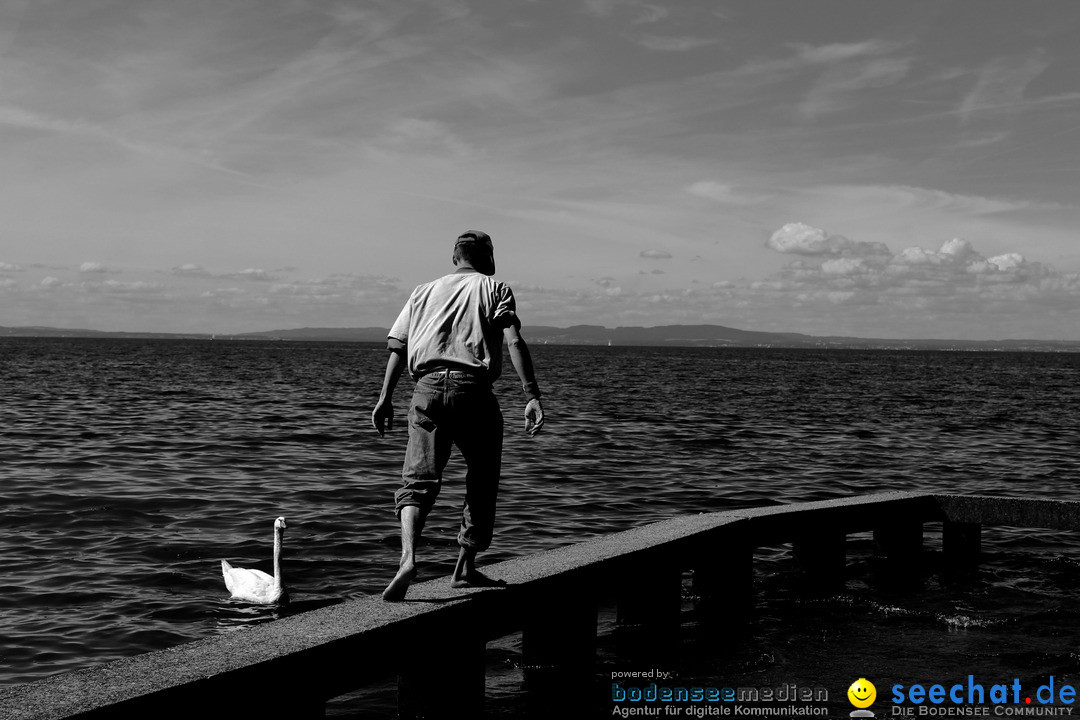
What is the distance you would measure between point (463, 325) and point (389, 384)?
1.80ft

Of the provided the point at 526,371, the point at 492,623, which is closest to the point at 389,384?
the point at 526,371

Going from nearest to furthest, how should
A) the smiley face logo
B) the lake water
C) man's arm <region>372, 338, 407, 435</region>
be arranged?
1. man's arm <region>372, 338, 407, 435</region>
2. the smiley face logo
3. the lake water

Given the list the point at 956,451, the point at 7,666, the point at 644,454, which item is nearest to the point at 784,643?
the point at 7,666

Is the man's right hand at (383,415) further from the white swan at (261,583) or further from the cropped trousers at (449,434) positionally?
the white swan at (261,583)

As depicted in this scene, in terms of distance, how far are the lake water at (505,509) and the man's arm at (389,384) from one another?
7.35 feet

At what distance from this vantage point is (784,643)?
762 centimetres

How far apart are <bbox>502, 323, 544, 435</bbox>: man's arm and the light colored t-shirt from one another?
69 mm

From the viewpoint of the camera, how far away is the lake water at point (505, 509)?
7840 millimetres

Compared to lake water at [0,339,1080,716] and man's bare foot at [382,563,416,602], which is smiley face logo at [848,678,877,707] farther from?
man's bare foot at [382,563,416,602]

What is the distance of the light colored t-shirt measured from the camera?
5.45 metres

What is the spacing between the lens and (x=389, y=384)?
5.56 meters

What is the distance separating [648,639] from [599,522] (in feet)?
19.7

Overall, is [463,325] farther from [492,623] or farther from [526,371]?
[492,623]

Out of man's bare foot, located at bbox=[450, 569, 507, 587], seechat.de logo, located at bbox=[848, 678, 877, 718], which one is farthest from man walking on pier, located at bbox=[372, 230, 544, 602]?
seechat.de logo, located at bbox=[848, 678, 877, 718]
